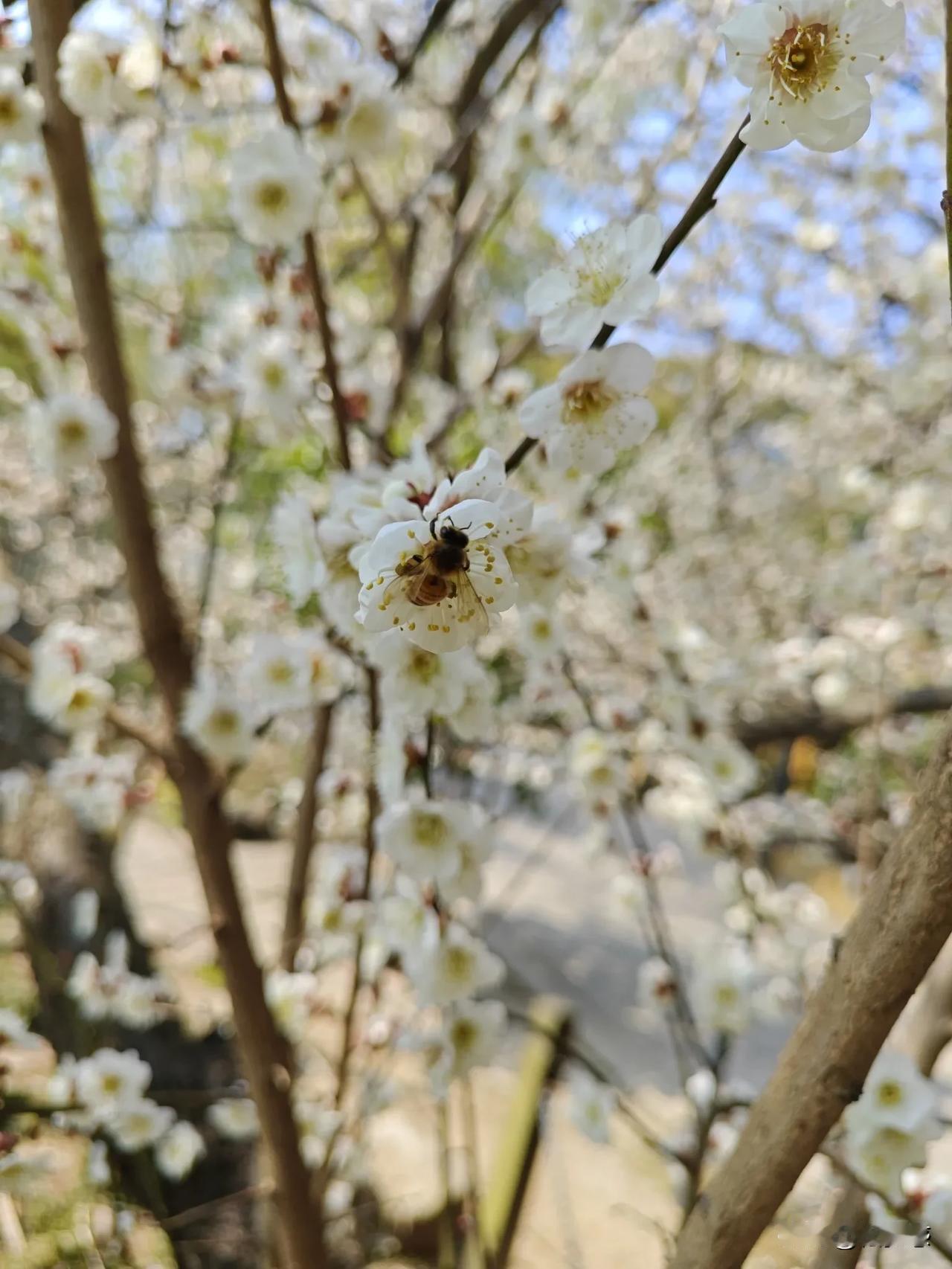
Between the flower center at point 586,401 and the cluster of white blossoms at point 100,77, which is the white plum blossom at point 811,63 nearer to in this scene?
the flower center at point 586,401

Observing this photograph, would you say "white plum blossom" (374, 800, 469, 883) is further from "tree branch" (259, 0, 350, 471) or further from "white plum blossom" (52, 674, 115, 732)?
"white plum blossom" (52, 674, 115, 732)

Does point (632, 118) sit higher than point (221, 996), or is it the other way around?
point (632, 118)

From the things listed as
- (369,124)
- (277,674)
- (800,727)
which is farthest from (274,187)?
(800,727)

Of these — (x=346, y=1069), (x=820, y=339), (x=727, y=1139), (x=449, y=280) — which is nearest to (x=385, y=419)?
(x=449, y=280)

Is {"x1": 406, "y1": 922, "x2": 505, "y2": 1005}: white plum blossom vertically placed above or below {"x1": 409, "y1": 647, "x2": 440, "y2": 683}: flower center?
below

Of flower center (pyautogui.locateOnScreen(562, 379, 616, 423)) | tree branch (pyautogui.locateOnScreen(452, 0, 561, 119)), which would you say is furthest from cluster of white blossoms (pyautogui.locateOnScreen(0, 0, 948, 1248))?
tree branch (pyautogui.locateOnScreen(452, 0, 561, 119))

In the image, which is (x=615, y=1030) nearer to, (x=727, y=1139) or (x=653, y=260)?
(x=727, y=1139)
